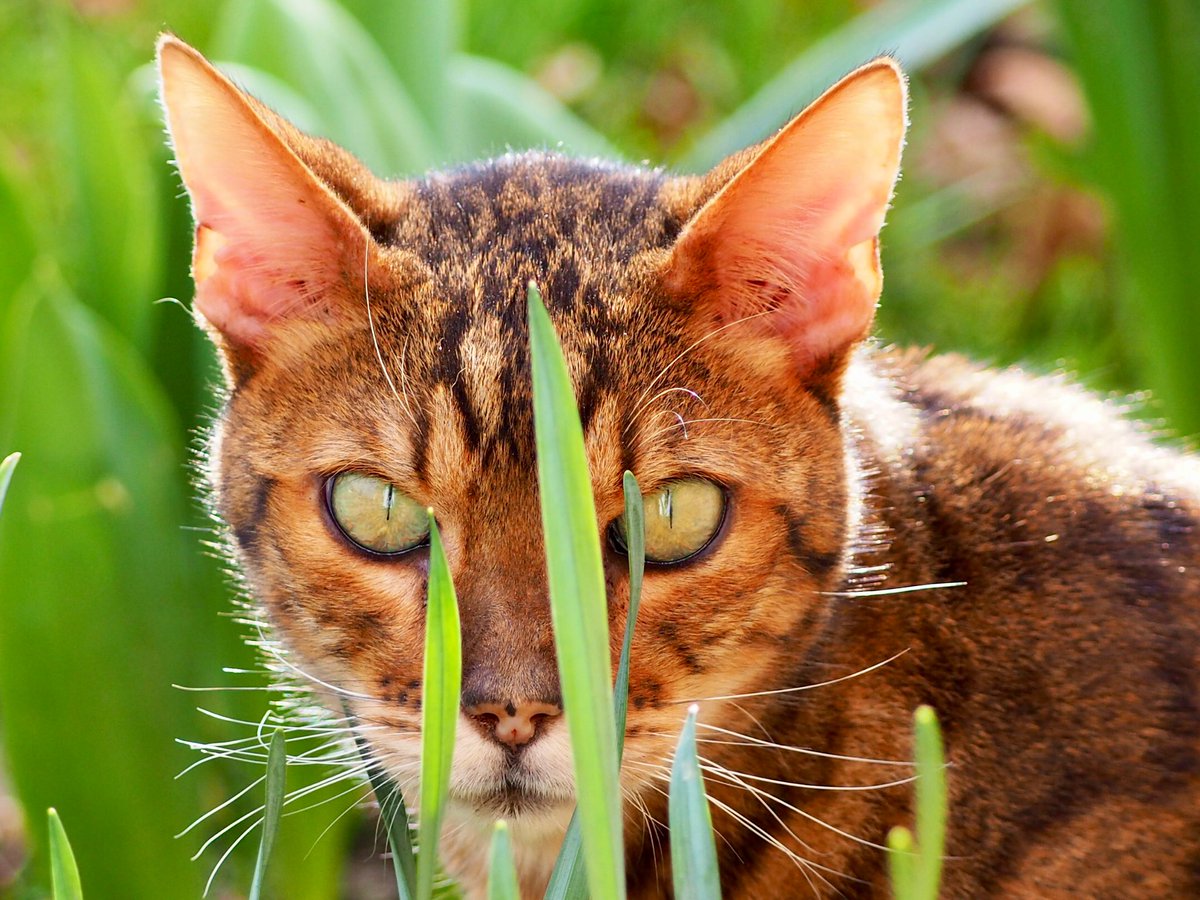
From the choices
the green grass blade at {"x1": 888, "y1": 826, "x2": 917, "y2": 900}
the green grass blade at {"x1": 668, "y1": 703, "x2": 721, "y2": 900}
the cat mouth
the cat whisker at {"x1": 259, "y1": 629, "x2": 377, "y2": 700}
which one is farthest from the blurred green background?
the green grass blade at {"x1": 888, "y1": 826, "x2": 917, "y2": 900}

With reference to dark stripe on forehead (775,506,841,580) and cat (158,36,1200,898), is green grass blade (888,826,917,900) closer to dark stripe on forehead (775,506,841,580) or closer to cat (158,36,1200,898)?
cat (158,36,1200,898)

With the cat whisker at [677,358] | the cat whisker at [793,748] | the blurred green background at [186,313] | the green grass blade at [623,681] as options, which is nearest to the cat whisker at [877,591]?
the cat whisker at [793,748]

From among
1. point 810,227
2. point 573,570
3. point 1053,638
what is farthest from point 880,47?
point 573,570

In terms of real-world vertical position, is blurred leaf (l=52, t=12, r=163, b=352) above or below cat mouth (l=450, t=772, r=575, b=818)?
above

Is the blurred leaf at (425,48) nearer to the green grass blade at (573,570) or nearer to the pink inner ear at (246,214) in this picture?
the pink inner ear at (246,214)

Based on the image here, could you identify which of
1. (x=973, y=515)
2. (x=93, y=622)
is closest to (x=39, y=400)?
(x=93, y=622)
